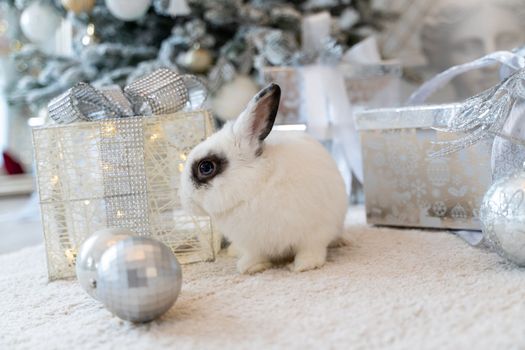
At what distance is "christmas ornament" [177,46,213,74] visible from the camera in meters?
1.73

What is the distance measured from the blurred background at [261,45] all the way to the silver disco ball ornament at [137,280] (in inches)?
38.3

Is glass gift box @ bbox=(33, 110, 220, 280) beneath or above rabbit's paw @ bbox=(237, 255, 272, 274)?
above

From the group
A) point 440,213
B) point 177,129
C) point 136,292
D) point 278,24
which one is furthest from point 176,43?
point 136,292

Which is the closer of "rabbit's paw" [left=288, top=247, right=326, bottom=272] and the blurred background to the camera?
"rabbit's paw" [left=288, top=247, right=326, bottom=272]

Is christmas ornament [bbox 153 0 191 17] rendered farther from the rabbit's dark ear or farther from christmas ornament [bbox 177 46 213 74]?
the rabbit's dark ear

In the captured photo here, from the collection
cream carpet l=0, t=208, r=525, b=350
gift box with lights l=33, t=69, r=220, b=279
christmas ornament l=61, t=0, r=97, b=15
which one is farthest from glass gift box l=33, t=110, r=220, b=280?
christmas ornament l=61, t=0, r=97, b=15

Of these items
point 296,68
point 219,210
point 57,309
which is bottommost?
point 57,309

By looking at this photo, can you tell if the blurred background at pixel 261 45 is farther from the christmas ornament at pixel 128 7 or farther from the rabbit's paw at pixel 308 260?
the rabbit's paw at pixel 308 260

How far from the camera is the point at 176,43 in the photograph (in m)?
1.76

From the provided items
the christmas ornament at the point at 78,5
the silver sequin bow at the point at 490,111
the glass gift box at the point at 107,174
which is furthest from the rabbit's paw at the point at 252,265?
the christmas ornament at the point at 78,5

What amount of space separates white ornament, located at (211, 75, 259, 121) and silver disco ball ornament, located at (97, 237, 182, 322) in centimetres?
102

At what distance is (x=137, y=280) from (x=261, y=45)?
3.54ft

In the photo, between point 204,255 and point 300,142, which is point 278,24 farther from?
point 204,255

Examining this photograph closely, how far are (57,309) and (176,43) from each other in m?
1.06
